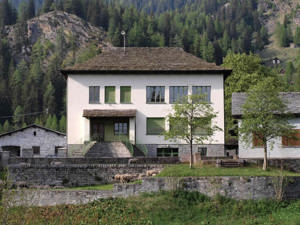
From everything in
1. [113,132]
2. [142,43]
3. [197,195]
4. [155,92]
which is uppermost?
[142,43]

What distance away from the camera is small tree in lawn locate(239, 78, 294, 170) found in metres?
33.7

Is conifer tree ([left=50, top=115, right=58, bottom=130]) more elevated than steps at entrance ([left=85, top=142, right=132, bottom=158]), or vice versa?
conifer tree ([left=50, top=115, right=58, bottom=130])

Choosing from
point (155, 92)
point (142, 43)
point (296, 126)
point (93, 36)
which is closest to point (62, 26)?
point (93, 36)

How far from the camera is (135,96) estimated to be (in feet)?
158

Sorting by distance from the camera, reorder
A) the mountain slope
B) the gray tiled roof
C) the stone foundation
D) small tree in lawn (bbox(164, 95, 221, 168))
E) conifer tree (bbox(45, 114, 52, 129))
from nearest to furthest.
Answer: small tree in lawn (bbox(164, 95, 221, 168)) < the gray tiled roof < the stone foundation < conifer tree (bbox(45, 114, 52, 129)) < the mountain slope

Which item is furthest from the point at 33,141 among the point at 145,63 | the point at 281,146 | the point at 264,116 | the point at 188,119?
the point at 264,116

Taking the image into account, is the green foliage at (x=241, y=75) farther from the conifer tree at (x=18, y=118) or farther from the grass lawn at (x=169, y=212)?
the conifer tree at (x=18, y=118)

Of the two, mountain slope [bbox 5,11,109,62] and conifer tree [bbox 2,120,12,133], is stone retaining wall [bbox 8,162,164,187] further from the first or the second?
mountain slope [bbox 5,11,109,62]

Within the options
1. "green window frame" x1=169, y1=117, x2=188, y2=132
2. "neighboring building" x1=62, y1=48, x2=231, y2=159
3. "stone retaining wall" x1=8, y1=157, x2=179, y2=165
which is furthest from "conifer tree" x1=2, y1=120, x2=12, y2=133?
"green window frame" x1=169, y1=117, x2=188, y2=132

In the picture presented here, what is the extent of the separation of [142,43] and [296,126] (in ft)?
470

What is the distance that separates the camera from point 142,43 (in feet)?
590

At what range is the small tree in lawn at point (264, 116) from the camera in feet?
110

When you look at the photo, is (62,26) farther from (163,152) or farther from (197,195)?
(197,195)

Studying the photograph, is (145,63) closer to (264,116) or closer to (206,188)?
(264,116)
